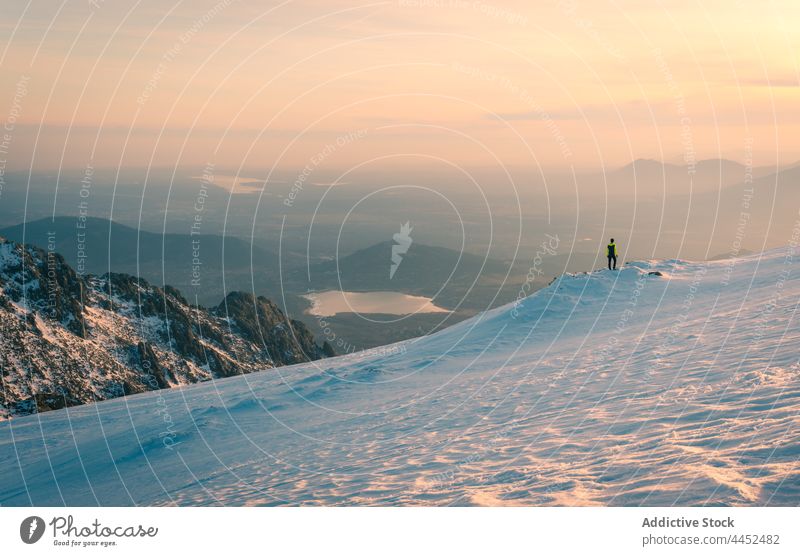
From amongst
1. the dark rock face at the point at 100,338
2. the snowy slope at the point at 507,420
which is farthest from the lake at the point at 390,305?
the snowy slope at the point at 507,420

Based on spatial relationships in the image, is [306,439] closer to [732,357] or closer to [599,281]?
[732,357]

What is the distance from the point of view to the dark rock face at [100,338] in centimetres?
7738

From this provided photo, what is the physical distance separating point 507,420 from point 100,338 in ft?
285

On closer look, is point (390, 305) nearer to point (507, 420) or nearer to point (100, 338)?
point (100, 338)

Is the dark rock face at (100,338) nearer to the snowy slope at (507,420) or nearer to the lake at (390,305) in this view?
the lake at (390,305)

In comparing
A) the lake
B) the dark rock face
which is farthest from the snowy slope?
the lake

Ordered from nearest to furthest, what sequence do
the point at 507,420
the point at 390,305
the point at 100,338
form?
the point at 507,420 < the point at 100,338 < the point at 390,305

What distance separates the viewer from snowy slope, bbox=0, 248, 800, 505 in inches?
544

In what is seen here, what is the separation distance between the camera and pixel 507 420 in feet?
64.4

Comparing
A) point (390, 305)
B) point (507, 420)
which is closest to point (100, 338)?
point (507, 420)

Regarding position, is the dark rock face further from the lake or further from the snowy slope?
the snowy slope

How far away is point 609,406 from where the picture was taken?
18.6 meters
